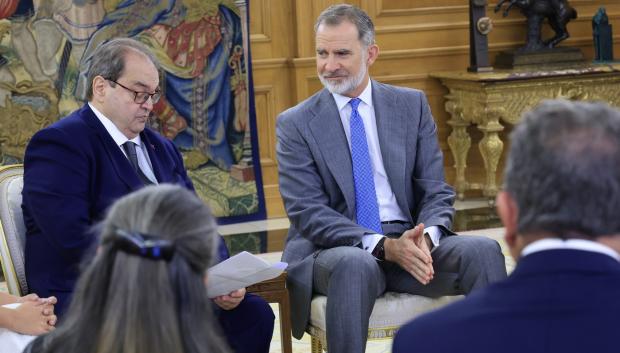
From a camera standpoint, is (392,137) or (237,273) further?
(392,137)

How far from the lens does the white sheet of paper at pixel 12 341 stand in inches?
114

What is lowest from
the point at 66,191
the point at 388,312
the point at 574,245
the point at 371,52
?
the point at 388,312

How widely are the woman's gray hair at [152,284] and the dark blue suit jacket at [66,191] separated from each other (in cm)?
151

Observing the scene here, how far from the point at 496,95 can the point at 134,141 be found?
3.92 m

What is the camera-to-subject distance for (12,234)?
330 centimetres

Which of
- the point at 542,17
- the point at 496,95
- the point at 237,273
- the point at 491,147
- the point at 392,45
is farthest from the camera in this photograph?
the point at 392,45

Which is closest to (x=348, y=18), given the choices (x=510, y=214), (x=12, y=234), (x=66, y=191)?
(x=66, y=191)

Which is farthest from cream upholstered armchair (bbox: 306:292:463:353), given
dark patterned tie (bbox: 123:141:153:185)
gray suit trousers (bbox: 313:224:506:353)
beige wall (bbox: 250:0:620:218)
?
beige wall (bbox: 250:0:620:218)

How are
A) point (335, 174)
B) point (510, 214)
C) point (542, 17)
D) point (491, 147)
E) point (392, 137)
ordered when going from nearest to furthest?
point (510, 214) → point (335, 174) → point (392, 137) → point (491, 147) → point (542, 17)

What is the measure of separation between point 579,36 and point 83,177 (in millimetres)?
5505

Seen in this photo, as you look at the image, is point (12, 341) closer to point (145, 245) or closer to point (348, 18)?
point (145, 245)

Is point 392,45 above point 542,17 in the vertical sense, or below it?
below

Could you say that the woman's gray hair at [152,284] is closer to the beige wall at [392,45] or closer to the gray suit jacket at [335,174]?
the gray suit jacket at [335,174]

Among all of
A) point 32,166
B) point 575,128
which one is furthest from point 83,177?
point 575,128
